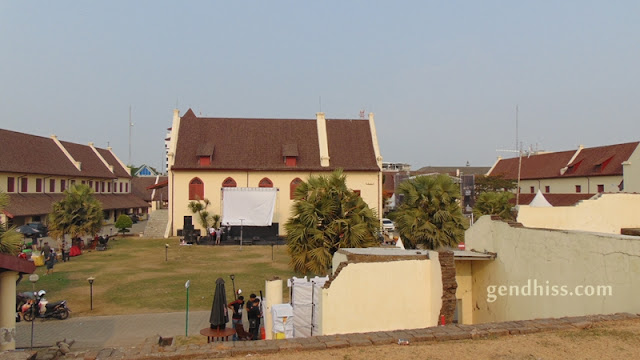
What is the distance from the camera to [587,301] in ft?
28.0

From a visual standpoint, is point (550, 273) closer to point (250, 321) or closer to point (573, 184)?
point (250, 321)

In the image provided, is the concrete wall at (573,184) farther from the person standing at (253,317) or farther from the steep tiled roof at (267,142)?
the person standing at (253,317)

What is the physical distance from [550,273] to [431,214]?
29.9ft

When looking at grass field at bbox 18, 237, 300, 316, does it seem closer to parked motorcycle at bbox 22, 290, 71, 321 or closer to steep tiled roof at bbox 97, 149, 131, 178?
parked motorcycle at bbox 22, 290, 71, 321

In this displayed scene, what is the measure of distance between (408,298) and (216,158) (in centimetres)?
2711

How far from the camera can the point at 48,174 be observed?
35.2 metres

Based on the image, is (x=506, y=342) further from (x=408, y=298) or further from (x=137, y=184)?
(x=137, y=184)

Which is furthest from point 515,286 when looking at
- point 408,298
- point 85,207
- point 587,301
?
point 85,207

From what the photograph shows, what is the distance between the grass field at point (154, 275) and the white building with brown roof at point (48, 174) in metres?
8.19

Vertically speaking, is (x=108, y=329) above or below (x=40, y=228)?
below

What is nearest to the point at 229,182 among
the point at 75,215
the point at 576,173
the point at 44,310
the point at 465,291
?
the point at 75,215

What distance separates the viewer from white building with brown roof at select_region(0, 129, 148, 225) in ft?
104

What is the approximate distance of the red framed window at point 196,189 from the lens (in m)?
33.3

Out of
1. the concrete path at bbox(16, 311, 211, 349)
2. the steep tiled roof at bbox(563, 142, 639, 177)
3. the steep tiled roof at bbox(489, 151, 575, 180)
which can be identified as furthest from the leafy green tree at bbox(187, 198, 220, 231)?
the steep tiled roof at bbox(489, 151, 575, 180)
